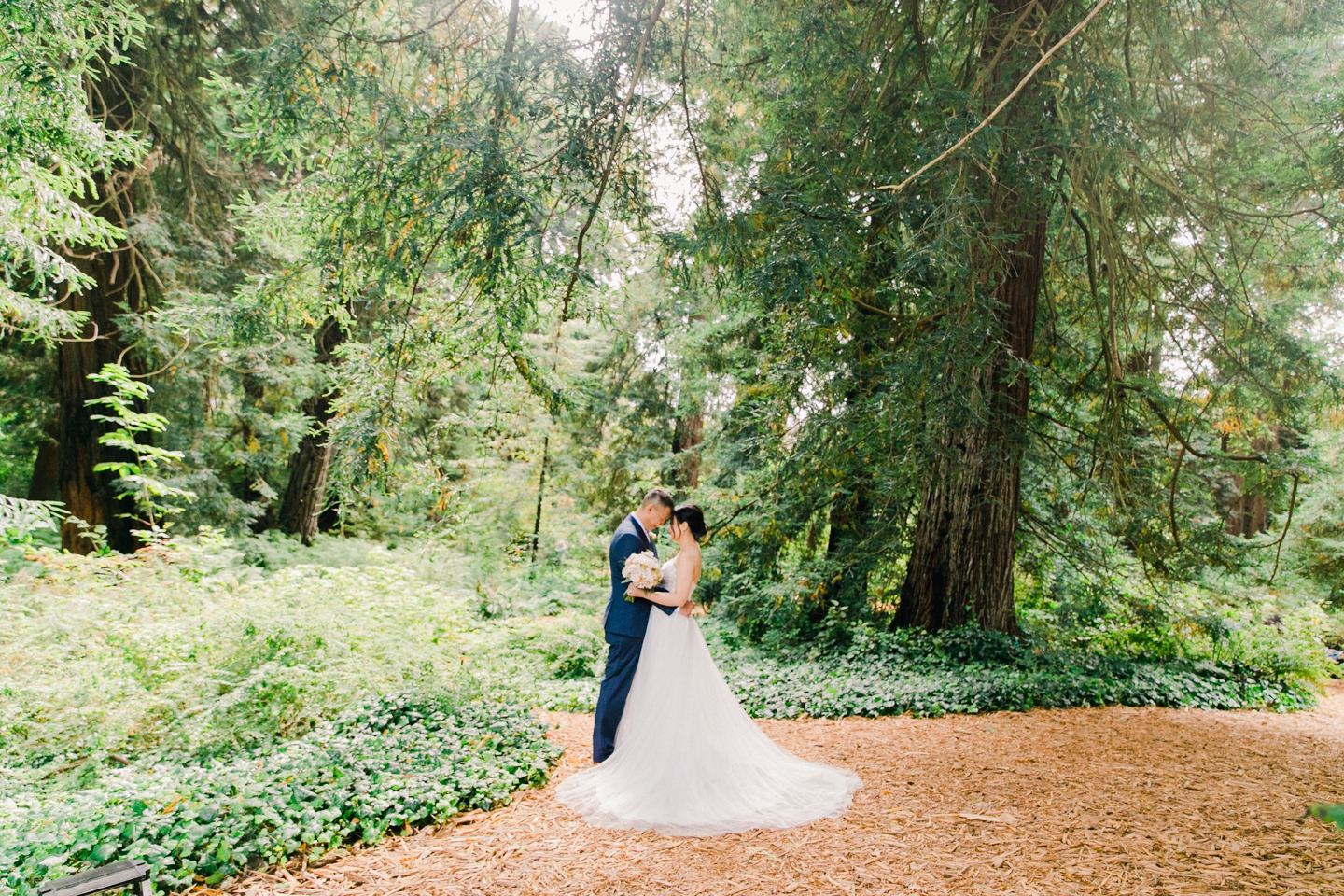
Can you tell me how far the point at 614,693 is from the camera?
16.6ft

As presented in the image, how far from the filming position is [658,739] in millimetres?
4582

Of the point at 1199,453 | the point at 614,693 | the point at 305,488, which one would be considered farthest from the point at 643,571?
the point at 305,488

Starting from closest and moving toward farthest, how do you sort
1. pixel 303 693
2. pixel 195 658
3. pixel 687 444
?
pixel 303 693, pixel 195 658, pixel 687 444

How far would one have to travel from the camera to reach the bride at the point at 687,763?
4.14m

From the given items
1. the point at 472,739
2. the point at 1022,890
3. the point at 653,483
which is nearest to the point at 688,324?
the point at 653,483

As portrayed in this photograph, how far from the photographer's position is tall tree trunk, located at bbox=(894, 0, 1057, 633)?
6887 mm

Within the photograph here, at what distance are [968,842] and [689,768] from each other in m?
1.55

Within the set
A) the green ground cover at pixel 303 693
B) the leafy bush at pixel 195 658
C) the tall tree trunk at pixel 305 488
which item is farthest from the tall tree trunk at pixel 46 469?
the leafy bush at pixel 195 658

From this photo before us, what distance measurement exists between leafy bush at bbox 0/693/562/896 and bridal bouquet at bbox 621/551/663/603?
136 cm

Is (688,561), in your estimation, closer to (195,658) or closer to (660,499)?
(660,499)

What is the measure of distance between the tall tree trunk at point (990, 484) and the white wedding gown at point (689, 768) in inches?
121

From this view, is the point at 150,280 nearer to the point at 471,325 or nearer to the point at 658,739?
the point at 471,325

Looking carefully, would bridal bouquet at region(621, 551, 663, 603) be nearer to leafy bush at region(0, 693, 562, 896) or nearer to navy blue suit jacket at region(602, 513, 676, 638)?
navy blue suit jacket at region(602, 513, 676, 638)

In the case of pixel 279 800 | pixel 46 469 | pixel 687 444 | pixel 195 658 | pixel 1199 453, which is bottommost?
pixel 279 800
